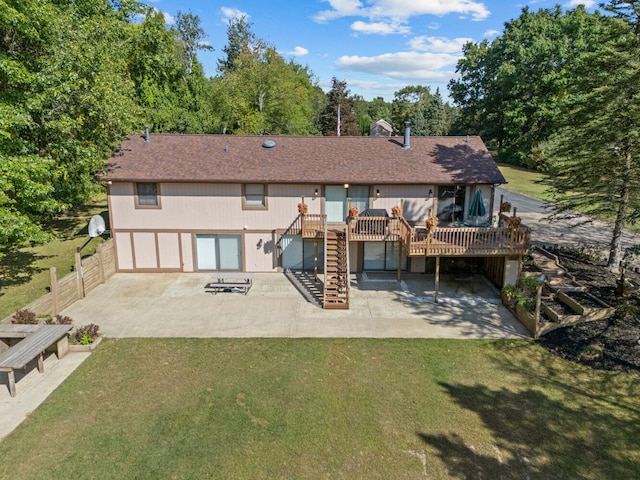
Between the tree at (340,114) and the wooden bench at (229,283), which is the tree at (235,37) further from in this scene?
the wooden bench at (229,283)

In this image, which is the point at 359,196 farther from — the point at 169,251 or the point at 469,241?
the point at 169,251

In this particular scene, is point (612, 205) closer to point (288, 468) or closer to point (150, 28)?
point (288, 468)

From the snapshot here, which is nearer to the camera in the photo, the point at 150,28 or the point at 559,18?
the point at 150,28

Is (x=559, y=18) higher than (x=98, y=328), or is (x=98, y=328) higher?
(x=559, y=18)

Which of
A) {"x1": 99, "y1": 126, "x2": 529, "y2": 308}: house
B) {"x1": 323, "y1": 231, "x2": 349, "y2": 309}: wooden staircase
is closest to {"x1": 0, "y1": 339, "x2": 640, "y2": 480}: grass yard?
{"x1": 323, "y1": 231, "x2": 349, "y2": 309}: wooden staircase

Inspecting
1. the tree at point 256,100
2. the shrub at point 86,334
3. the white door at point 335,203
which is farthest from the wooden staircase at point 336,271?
the tree at point 256,100

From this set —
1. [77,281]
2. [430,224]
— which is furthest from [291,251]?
[77,281]

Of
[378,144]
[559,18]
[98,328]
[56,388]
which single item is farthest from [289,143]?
[559,18]
